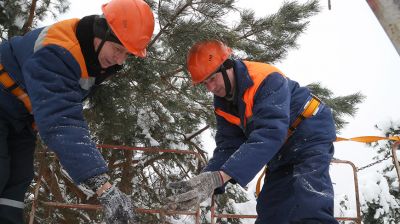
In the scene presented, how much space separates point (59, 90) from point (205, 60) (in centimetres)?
119

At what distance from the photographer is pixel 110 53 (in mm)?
2648

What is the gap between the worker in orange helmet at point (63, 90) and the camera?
227cm

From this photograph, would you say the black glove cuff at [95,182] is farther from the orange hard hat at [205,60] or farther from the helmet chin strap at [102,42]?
the orange hard hat at [205,60]

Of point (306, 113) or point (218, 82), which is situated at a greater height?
point (218, 82)

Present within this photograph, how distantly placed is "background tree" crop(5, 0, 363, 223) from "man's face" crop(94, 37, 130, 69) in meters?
1.57

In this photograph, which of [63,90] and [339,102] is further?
[339,102]

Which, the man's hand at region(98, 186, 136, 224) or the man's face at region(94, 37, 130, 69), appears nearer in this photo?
the man's hand at region(98, 186, 136, 224)

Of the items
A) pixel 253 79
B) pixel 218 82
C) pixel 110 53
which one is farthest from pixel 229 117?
pixel 110 53


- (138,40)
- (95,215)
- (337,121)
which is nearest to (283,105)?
(138,40)

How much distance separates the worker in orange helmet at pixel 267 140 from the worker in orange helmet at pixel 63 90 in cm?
48

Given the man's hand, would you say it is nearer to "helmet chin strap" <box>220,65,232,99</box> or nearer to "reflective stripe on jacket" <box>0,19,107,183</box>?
"reflective stripe on jacket" <box>0,19,107,183</box>

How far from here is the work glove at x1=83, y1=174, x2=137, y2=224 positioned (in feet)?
7.28

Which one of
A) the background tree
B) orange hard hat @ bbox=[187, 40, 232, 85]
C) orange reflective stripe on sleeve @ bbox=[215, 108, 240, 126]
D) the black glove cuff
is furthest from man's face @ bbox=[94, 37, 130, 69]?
the background tree

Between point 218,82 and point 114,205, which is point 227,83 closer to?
point 218,82
